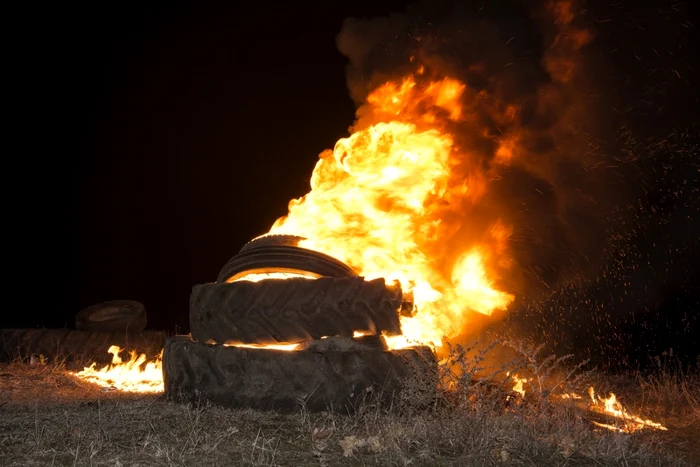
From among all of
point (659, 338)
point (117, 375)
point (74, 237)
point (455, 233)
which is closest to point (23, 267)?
point (74, 237)

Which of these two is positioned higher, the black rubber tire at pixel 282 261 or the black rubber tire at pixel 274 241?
the black rubber tire at pixel 274 241

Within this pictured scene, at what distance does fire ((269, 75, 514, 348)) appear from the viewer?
20.8 feet

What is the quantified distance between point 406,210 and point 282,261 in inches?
82.7

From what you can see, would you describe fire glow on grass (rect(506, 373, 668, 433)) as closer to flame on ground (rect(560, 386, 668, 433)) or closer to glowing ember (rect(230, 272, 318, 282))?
flame on ground (rect(560, 386, 668, 433))

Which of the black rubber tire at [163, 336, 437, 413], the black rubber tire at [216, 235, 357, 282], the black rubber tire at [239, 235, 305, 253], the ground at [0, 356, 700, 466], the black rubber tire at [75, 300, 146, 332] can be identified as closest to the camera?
the ground at [0, 356, 700, 466]

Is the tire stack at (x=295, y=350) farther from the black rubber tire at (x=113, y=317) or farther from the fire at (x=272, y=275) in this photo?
the black rubber tire at (x=113, y=317)

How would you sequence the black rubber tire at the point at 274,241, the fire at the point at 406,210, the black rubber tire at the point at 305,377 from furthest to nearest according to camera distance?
the fire at the point at 406,210 < the black rubber tire at the point at 274,241 < the black rubber tire at the point at 305,377

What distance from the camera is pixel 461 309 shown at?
6.72 meters

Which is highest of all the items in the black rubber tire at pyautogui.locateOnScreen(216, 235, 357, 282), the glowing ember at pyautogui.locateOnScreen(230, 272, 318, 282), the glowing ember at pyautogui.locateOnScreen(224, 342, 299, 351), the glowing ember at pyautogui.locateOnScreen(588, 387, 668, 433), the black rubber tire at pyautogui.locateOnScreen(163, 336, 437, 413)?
the black rubber tire at pyautogui.locateOnScreen(216, 235, 357, 282)

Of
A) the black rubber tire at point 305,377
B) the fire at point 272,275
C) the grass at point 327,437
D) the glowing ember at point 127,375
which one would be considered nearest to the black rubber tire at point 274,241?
the fire at point 272,275

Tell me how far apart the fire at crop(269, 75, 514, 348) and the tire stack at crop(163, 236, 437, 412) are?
1213mm

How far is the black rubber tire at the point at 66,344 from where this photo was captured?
789 cm

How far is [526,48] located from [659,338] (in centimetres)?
587

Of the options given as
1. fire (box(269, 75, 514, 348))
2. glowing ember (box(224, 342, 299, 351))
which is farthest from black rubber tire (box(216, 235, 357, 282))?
glowing ember (box(224, 342, 299, 351))
